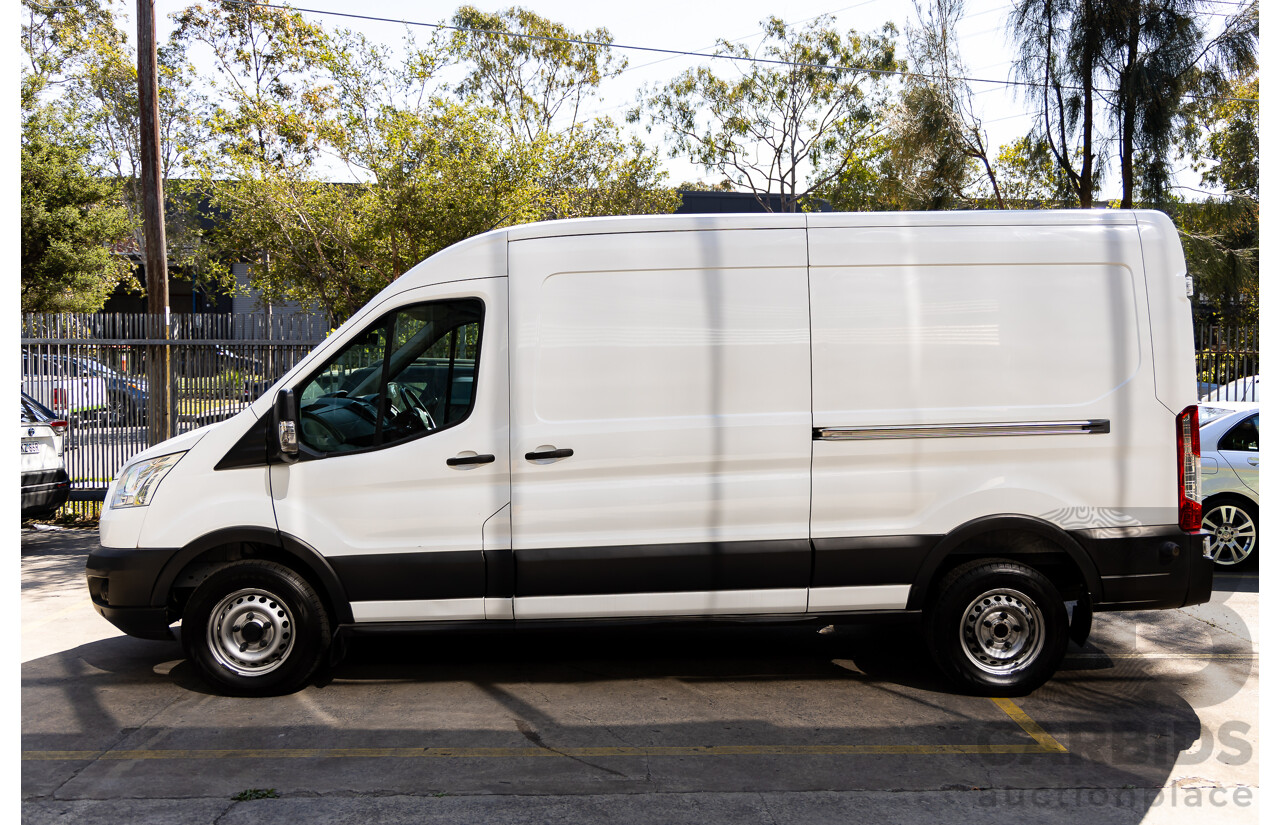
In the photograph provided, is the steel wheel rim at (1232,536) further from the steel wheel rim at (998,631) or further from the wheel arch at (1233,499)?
the steel wheel rim at (998,631)

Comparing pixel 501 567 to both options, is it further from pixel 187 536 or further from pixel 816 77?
pixel 816 77

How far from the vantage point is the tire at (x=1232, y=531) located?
8.56 m

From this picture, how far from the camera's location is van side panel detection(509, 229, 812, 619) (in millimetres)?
5109

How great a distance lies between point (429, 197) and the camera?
1277 cm

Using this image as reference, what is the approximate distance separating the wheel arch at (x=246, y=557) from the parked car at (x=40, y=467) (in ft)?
17.2

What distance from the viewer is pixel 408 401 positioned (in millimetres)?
5250

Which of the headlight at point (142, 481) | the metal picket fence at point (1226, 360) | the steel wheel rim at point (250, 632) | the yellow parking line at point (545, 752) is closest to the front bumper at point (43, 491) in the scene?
the headlight at point (142, 481)

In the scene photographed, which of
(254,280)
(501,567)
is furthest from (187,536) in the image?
(254,280)

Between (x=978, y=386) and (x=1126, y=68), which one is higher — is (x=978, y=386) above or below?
below

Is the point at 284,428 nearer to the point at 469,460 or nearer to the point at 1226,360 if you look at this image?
the point at 469,460

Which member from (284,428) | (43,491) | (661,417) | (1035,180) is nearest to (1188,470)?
(661,417)

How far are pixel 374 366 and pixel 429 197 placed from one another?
8.08 meters

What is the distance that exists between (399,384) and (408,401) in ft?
0.34

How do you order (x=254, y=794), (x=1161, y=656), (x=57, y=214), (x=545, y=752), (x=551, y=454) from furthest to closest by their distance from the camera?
(x=57, y=214) → (x=1161, y=656) → (x=551, y=454) → (x=545, y=752) → (x=254, y=794)
